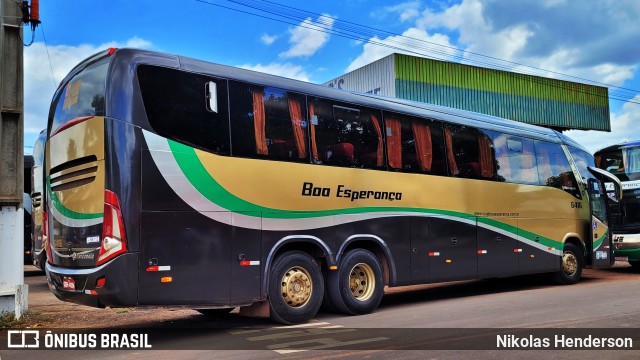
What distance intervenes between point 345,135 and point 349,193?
3.08 ft

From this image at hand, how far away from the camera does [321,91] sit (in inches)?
355

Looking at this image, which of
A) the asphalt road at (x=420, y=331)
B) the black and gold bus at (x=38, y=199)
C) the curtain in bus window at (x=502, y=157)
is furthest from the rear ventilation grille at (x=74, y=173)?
the curtain in bus window at (x=502, y=157)

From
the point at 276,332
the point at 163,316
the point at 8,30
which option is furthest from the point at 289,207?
the point at 8,30

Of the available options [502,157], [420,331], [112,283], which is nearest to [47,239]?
[112,283]

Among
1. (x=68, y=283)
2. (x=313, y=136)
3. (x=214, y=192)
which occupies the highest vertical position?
(x=313, y=136)

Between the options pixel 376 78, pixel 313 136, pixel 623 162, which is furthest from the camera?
pixel 376 78

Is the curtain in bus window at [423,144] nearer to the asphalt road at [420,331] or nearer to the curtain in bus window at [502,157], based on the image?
the curtain in bus window at [502,157]

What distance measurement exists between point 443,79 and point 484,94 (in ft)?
9.36

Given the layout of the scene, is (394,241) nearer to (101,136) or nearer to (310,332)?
(310,332)

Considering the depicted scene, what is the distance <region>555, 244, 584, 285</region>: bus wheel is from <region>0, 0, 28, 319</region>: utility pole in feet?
37.0

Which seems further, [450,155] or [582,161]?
[582,161]

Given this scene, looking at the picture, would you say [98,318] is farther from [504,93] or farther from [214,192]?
[504,93]

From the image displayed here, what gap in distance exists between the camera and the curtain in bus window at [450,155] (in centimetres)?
1075

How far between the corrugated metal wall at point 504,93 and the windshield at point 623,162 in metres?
10.6
